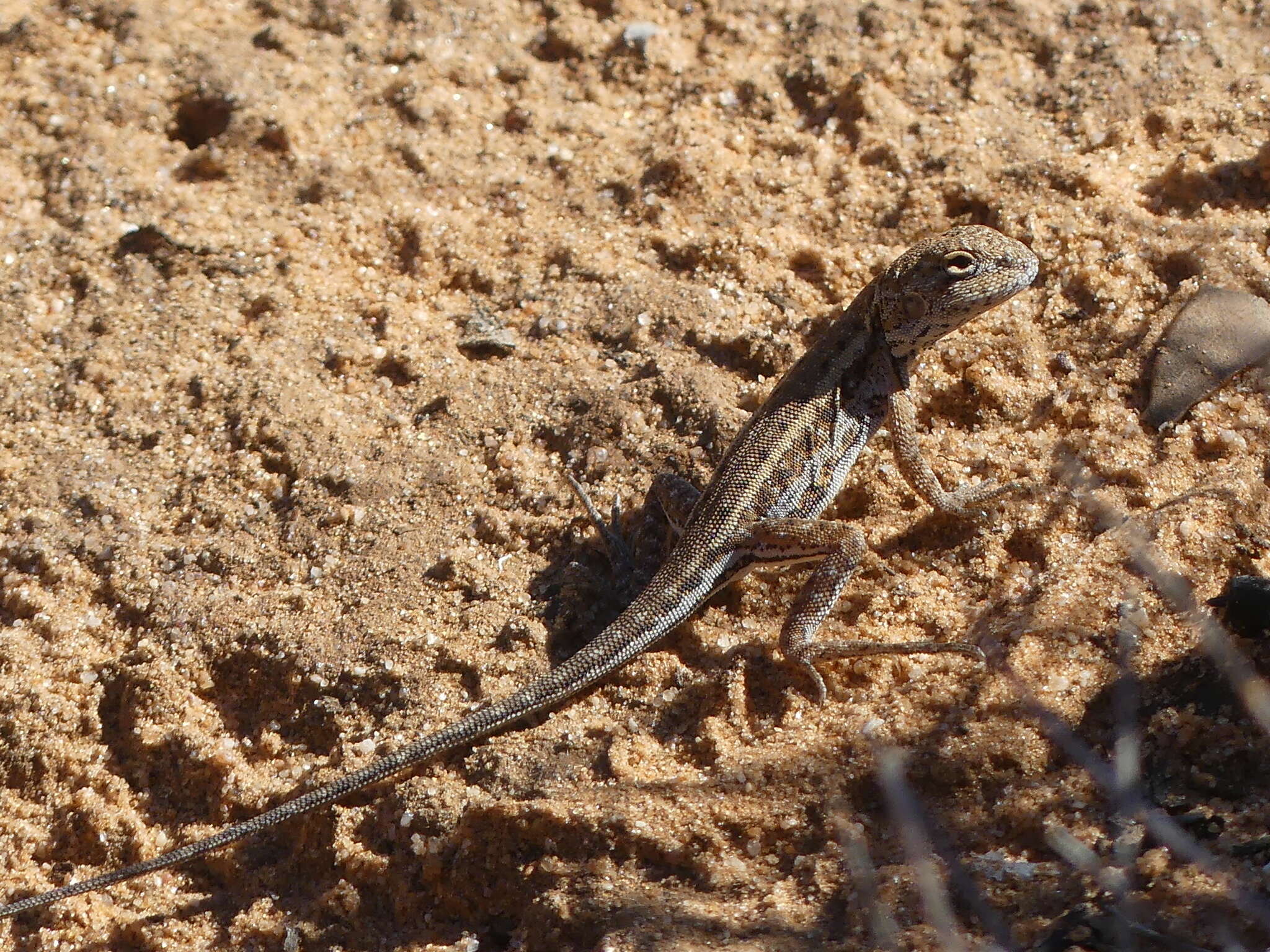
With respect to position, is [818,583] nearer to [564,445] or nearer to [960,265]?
[564,445]

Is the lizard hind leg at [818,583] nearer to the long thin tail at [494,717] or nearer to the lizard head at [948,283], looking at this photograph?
the long thin tail at [494,717]

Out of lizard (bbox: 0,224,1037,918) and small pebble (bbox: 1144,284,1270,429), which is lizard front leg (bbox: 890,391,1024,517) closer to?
lizard (bbox: 0,224,1037,918)

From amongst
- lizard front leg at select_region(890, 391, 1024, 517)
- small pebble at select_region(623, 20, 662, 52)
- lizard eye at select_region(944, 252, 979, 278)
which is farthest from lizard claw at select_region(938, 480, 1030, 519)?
small pebble at select_region(623, 20, 662, 52)

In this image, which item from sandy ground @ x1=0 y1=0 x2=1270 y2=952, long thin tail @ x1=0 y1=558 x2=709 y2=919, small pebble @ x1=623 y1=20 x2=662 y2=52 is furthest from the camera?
small pebble @ x1=623 y1=20 x2=662 y2=52

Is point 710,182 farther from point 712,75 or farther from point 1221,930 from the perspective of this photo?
point 1221,930

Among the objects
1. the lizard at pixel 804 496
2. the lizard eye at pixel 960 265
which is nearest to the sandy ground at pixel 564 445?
the lizard at pixel 804 496

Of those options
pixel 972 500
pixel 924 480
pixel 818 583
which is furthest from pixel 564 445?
pixel 972 500
